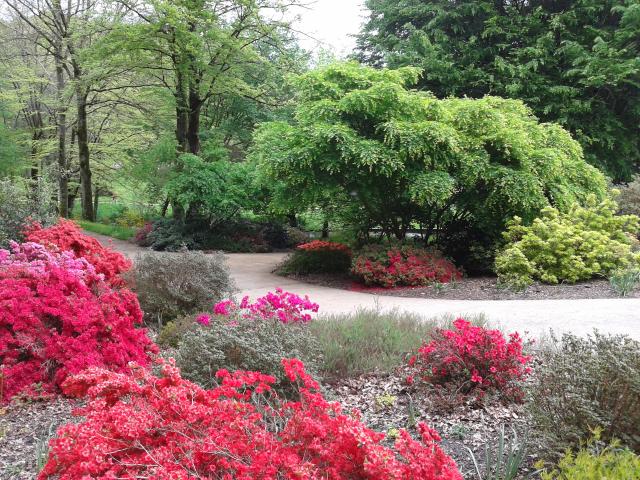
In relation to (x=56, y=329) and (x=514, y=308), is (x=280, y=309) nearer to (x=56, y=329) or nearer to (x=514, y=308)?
(x=56, y=329)

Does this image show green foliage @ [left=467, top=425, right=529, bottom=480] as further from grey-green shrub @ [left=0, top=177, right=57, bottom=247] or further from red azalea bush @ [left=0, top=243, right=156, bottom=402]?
grey-green shrub @ [left=0, top=177, right=57, bottom=247]

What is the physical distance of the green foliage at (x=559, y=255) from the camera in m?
8.89

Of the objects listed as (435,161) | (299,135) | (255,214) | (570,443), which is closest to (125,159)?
(255,214)

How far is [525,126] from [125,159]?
14.2m

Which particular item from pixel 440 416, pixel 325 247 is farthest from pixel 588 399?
pixel 325 247

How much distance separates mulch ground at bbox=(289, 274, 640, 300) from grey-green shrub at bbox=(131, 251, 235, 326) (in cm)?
323

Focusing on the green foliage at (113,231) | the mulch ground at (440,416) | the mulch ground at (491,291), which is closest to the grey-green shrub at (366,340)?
the mulch ground at (440,416)

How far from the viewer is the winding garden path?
5.92 m

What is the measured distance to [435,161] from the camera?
365 inches

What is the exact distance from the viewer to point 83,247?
710 cm

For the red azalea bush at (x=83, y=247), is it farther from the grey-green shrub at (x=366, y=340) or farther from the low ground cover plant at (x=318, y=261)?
the low ground cover plant at (x=318, y=261)

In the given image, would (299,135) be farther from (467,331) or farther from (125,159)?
(125,159)

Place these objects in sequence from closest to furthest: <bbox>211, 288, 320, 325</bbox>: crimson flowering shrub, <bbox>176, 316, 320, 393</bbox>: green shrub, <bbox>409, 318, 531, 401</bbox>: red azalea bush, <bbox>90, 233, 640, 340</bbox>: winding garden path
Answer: <bbox>176, 316, 320, 393</bbox>: green shrub, <bbox>409, 318, 531, 401</bbox>: red azalea bush, <bbox>211, 288, 320, 325</bbox>: crimson flowering shrub, <bbox>90, 233, 640, 340</bbox>: winding garden path

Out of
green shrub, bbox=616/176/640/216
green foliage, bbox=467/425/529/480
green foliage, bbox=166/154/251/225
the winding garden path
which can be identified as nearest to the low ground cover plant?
the winding garden path
